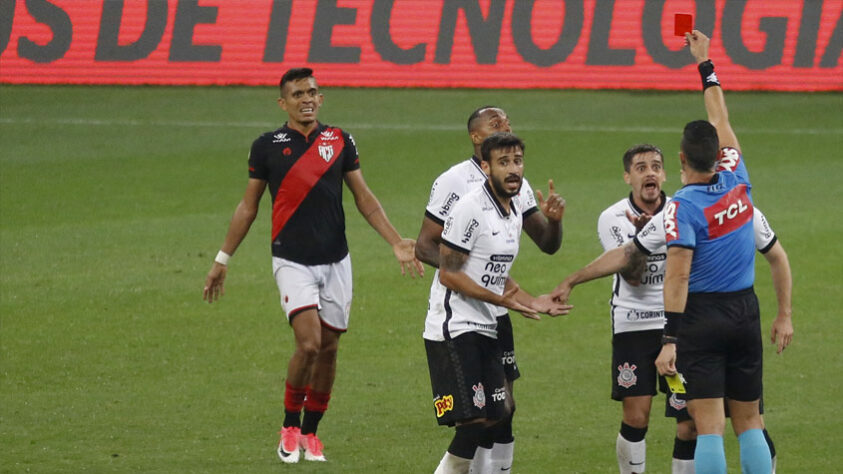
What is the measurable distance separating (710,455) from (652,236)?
4.45 feet

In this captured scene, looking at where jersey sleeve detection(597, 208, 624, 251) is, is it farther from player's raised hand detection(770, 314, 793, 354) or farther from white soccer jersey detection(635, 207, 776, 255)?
player's raised hand detection(770, 314, 793, 354)

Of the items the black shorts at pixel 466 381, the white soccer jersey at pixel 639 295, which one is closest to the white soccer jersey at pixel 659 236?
the white soccer jersey at pixel 639 295

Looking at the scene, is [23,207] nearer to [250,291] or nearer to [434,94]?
[250,291]

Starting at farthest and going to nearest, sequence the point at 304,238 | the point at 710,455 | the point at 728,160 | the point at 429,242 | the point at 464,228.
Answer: the point at 304,238
the point at 429,242
the point at 464,228
the point at 728,160
the point at 710,455

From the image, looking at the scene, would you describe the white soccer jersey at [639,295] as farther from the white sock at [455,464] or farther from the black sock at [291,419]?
the black sock at [291,419]

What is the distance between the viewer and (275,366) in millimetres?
12133

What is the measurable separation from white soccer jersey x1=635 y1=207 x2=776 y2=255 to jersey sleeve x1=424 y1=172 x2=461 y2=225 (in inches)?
50.1

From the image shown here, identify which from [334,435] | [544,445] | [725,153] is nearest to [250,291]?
[334,435]

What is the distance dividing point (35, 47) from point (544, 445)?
16924 millimetres

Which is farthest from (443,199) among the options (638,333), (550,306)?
(638,333)

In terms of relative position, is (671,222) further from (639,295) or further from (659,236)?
(639,295)

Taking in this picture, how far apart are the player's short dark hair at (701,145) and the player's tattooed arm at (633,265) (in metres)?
0.98

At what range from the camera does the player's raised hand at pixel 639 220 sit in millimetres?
8359

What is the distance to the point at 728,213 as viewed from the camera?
739 centimetres
